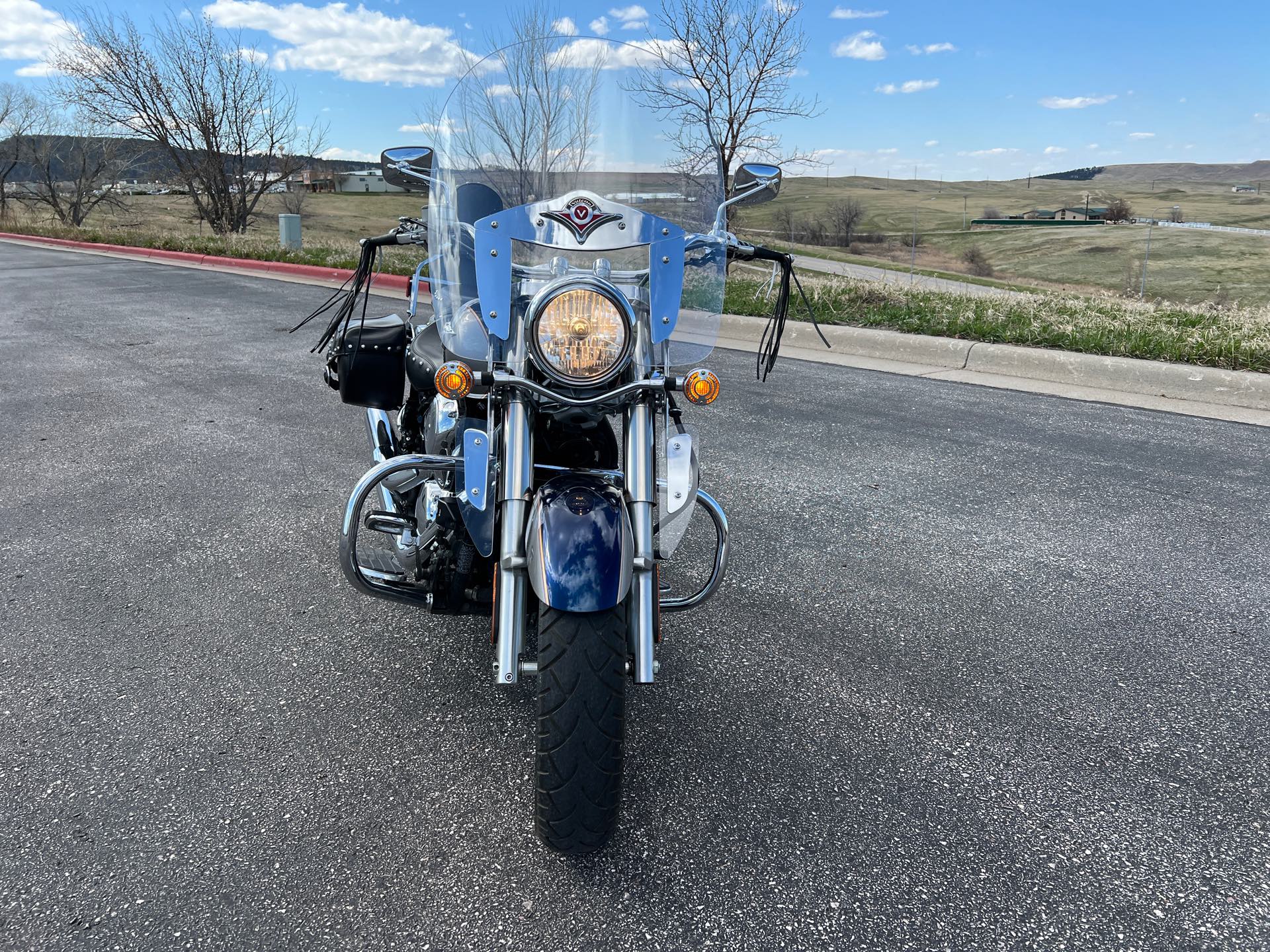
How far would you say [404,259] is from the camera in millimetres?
13945

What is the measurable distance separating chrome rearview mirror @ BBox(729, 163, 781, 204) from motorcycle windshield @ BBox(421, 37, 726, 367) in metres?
0.09

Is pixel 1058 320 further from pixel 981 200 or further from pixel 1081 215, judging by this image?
pixel 981 200

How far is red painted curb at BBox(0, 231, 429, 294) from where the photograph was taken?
1239 cm

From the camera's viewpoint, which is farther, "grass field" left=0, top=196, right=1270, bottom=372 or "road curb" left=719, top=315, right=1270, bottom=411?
"grass field" left=0, top=196, right=1270, bottom=372

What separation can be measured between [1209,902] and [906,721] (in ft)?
2.99

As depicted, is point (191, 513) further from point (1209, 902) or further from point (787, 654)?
point (1209, 902)

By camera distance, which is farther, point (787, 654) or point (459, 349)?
point (787, 654)

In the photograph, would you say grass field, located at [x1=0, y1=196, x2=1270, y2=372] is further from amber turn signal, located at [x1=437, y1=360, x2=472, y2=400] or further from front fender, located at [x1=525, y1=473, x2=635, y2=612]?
front fender, located at [x1=525, y1=473, x2=635, y2=612]

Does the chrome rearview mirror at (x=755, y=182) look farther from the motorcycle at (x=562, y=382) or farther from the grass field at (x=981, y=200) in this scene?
the grass field at (x=981, y=200)

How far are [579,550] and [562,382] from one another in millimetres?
448

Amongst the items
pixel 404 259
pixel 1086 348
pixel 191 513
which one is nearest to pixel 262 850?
pixel 191 513

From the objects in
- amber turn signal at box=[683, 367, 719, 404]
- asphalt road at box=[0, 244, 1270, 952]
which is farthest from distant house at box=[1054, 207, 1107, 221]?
amber turn signal at box=[683, 367, 719, 404]

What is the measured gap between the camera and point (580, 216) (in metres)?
2.47

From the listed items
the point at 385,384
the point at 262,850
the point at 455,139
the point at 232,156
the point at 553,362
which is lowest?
the point at 262,850
